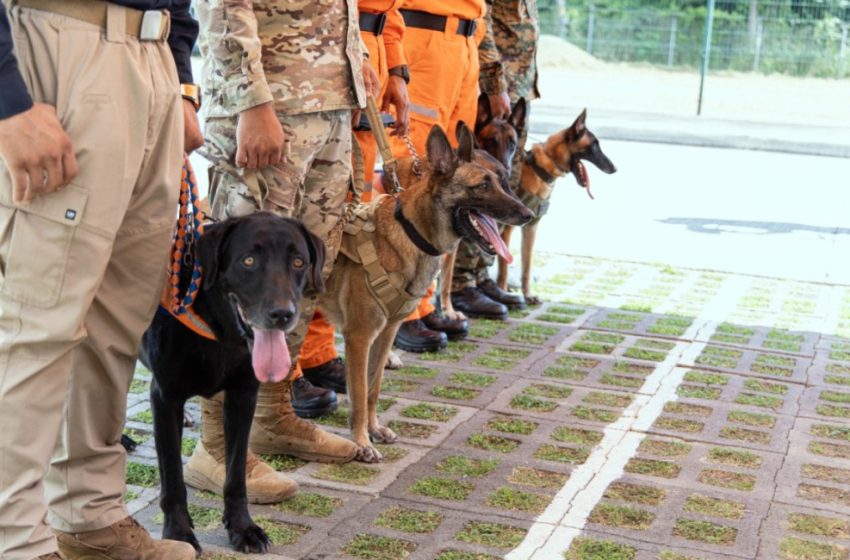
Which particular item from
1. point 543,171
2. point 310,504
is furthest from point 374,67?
point 543,171

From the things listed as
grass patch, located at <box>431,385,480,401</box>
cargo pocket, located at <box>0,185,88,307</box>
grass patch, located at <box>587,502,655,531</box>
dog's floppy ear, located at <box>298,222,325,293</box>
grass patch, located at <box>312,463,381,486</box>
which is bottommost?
grass patch, located at <box>431,385,480,401</box>

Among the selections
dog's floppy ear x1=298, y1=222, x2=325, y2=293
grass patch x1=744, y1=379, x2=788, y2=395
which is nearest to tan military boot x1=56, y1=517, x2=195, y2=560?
dog's floppy ear x1=298, y1=222, x2=325, y2=293

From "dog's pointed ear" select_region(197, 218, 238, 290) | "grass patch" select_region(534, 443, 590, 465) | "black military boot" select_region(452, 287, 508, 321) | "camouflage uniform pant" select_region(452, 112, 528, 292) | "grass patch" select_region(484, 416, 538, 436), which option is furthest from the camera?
"camouflage uniform pant" select_region(452, 112, 528, 292)

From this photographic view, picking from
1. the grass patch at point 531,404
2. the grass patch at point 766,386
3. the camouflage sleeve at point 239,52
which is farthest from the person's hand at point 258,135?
the grass patch at point 766,386

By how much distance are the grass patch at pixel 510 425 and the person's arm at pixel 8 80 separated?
8.29 ft

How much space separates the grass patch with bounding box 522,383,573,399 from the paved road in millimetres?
3170

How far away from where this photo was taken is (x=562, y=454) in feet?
13.8

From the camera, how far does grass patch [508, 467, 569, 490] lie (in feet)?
12.8

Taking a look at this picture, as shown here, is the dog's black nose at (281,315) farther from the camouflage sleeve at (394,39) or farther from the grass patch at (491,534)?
the camouflage sleeve at (394,39)

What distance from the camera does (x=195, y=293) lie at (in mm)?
3070

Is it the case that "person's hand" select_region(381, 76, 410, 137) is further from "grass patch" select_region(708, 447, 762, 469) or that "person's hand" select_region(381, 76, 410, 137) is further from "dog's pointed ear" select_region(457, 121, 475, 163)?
"grass patch" select_region(708, 447, 762, 469)

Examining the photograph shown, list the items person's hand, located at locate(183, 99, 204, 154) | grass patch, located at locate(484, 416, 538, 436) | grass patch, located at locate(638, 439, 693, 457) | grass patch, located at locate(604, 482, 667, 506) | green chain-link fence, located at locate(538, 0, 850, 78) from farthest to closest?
green chain-link fence, located at locate(538, 0, 850, 78), grass patch, located at locate(484, 416, 538, 436), grass patch, located at locate(638, 439, 693, 457), grass patch, located at locate(604, 482, 667, 506), person's hand, located at locate(183, 99, 204, 154)

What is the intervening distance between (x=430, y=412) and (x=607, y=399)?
812mm

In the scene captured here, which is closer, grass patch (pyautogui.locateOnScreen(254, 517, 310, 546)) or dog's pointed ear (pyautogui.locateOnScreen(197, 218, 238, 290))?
dog's pointed ear (pyautogui.locateOnScreen(197, 218, 238, 290))
